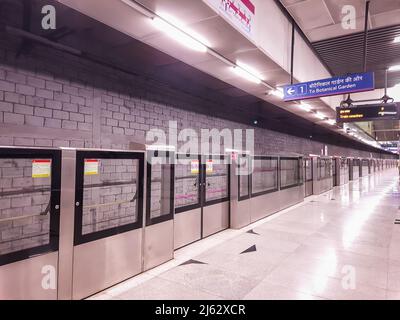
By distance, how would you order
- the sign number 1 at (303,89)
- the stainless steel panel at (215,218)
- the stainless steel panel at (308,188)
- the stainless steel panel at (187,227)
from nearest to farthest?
1. the stainless steel panel at (187,227)
2. the stainless steel panel at (215,218)
3. the sign number 1 at (303,89)
4. the stainless steel panel at (308,188)

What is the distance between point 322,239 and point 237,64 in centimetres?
349

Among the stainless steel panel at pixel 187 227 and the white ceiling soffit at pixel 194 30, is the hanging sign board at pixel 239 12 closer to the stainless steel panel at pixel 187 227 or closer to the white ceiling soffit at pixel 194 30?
the white ceiling soffit at pixel 194 30

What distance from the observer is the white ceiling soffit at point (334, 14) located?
471 cm

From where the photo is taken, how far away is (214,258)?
12.8 feet

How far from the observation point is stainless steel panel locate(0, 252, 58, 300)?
2.22m

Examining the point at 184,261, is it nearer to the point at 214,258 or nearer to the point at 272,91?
the point at 214,258

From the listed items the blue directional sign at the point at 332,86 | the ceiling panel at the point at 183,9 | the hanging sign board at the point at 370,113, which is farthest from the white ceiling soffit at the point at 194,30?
the hanging sign board at the point at 370,113

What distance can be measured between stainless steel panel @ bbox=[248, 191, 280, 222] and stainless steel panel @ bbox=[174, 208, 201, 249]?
1.80 m

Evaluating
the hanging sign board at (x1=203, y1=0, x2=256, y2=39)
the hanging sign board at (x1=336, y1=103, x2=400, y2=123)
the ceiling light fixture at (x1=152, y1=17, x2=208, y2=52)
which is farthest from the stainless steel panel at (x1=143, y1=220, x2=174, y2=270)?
the hanging sign board at (x1=336, y1=103, x2=400, y2=123)

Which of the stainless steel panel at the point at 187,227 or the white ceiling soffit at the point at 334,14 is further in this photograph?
the white ceiling soffit at the point at 334,14

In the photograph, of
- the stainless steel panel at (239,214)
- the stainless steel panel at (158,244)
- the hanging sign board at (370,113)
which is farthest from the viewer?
the hanging sign board at (370,113)

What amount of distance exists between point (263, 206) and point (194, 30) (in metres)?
4.75

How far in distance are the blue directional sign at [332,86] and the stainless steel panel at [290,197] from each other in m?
3.36

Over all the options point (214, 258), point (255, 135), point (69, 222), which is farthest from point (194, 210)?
point (255, 135)
